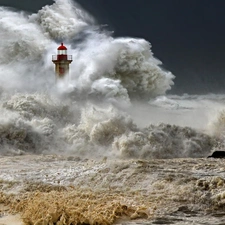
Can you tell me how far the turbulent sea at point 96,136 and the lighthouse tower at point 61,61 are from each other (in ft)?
1.08

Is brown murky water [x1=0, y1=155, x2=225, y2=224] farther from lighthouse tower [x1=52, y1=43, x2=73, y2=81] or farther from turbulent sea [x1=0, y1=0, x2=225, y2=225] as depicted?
lighthouse tower [x1=52, y1=43, x2=73, y2=81]

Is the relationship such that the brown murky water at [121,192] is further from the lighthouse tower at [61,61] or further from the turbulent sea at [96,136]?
the lighthouse tower at [61,61]

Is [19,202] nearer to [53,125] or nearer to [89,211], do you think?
[89,211]

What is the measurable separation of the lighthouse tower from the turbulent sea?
0.33 meters

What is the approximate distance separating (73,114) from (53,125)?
141 centimetres

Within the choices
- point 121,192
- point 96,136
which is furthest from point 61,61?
point 121,192

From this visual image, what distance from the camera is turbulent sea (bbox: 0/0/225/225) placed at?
930cm

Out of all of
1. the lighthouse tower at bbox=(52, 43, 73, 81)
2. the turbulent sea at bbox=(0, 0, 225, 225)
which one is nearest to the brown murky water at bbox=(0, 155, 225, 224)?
the turbulent sea at bbox=(0, 0, 225, 225)

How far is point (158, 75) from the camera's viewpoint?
22.2 meters

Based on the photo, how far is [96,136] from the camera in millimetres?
17844

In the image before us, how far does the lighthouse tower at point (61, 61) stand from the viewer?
22.7 m

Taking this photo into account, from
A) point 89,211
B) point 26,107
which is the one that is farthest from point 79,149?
point 89,211

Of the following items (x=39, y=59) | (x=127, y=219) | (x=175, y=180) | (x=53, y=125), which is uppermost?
(x=39, y=59)

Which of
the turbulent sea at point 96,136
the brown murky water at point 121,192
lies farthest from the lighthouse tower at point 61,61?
the brown murky water at point 121,192
